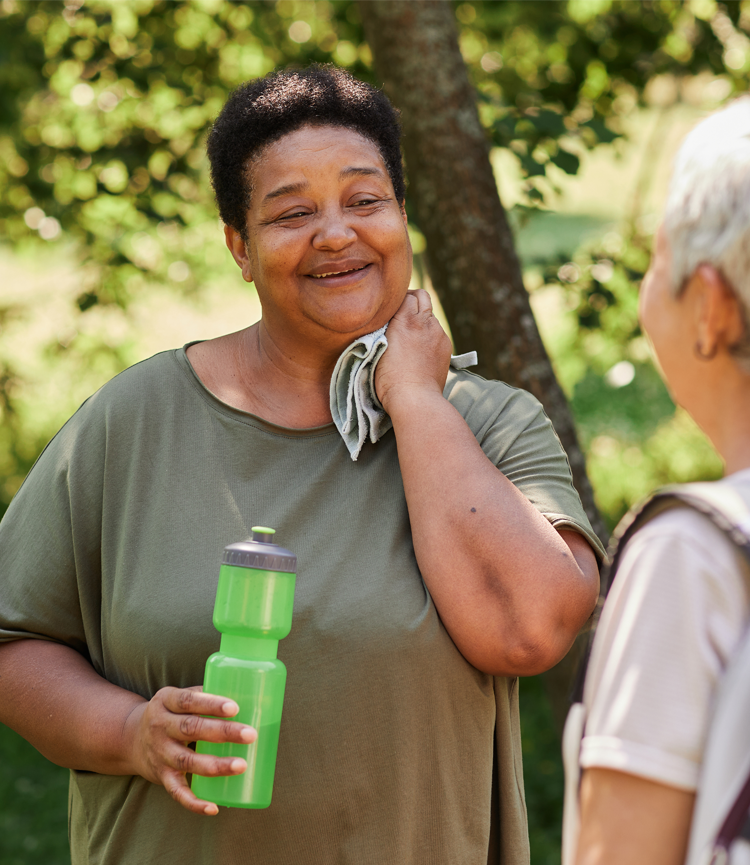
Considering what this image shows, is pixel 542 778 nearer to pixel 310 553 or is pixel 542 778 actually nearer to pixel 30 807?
pixel 30 807

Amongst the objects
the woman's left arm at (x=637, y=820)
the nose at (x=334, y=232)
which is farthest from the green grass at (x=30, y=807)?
the woman's left arm at (x=637, y=820)

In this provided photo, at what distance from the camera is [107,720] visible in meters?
1.83

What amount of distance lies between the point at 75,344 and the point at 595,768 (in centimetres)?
534

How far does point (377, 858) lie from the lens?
180 cm

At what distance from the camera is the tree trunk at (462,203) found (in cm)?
323

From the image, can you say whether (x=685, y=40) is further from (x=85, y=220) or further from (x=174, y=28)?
(x=85, y=220)

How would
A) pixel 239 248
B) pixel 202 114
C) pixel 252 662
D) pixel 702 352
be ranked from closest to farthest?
pixel 702 352 < pixel 252 662 < pixel 239 248 < pixel 202 114

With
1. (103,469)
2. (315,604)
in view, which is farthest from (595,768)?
(103,469)

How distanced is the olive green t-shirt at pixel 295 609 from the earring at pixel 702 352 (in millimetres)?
692

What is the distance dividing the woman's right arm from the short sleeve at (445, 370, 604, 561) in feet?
2.38

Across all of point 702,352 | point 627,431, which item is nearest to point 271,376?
point 702,352

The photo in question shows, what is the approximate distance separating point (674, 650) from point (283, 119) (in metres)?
1.45

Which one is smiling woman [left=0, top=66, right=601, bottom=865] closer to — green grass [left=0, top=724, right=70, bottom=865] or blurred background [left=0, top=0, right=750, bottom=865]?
blurred background [left=0, top=0, right=750, bottom=865]

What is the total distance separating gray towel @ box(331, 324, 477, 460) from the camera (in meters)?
2.00
